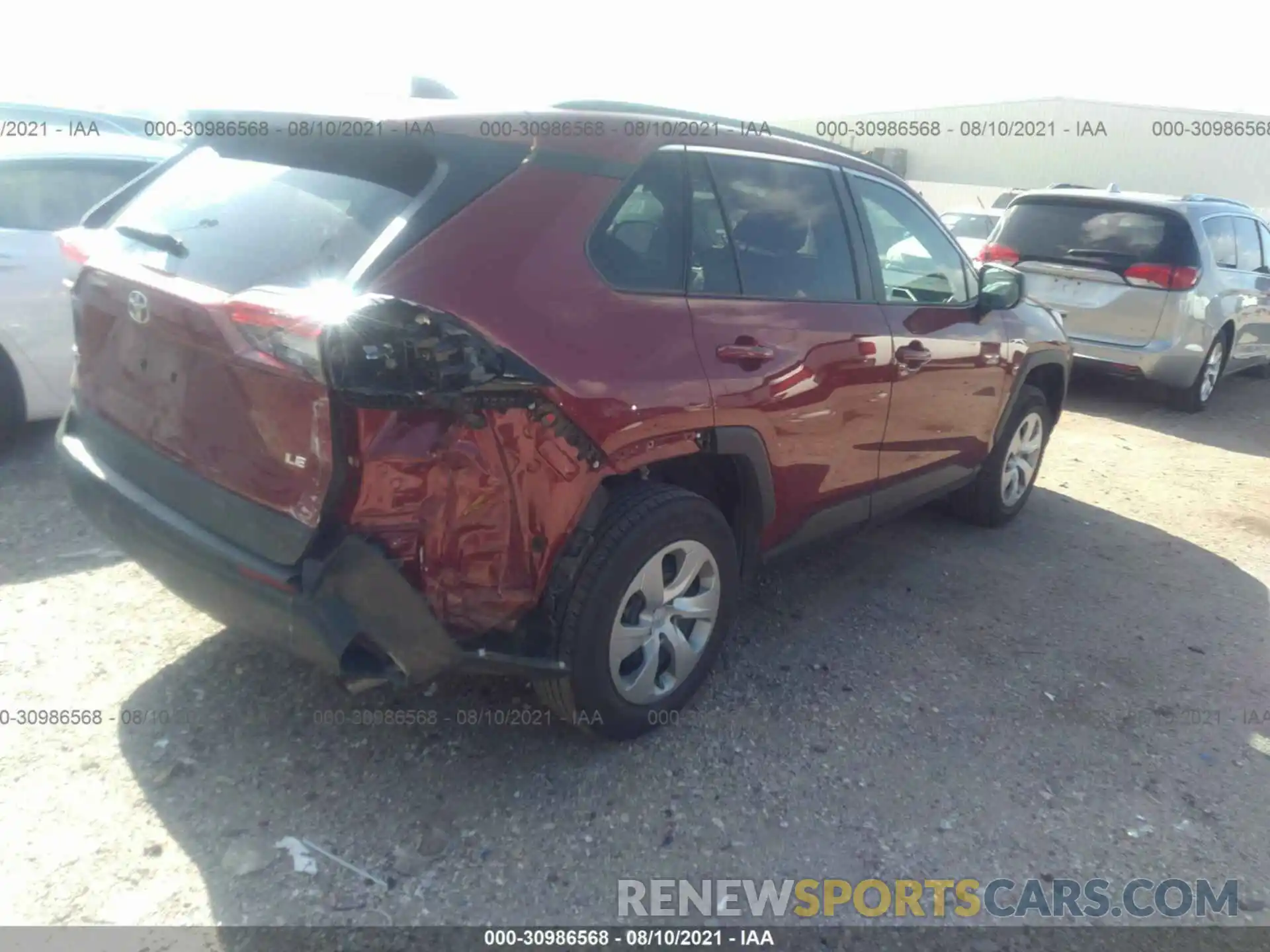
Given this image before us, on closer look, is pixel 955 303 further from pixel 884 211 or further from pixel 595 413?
pixel 595 413

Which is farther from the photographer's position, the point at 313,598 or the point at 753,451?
the point at 753,451

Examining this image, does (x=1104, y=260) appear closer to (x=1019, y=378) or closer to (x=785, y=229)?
(x=1019, y=378)

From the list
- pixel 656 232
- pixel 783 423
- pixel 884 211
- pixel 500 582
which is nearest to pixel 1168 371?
pixel 884 211

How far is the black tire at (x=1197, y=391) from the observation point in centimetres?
849

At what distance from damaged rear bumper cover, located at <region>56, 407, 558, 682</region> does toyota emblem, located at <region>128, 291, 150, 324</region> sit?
50cm

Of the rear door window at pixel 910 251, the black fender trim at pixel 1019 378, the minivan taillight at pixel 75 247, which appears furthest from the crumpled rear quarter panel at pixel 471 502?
the black fender trim at pixel 1019 378

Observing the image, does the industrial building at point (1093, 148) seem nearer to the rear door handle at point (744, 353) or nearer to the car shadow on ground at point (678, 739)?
the car shadow on ground at point (678, 739)

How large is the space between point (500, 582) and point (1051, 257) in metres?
7.23

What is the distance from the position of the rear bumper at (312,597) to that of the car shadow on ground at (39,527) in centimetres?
107

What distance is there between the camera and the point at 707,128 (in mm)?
3266

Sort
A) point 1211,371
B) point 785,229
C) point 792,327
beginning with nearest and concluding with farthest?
point 792,327 < point 785,229 < point 1211,371

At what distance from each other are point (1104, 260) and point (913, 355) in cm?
512

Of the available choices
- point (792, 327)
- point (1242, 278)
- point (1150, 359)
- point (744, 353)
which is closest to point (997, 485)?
point (792, 327)

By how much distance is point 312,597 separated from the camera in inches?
95.7
